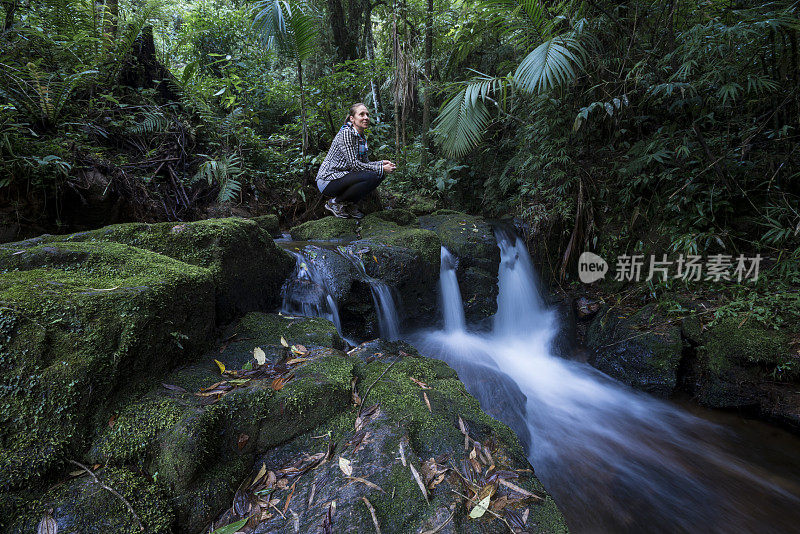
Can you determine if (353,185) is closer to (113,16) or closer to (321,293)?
(321,293)

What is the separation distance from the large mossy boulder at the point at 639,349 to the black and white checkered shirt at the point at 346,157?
3779mm

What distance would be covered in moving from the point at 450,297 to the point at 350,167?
243 cm

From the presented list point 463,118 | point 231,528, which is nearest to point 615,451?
point 231,528

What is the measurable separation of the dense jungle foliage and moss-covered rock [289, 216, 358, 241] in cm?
109

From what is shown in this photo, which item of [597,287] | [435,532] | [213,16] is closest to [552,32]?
[597,287]

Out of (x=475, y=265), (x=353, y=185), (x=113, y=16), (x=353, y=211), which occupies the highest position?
(x=113, y=16)

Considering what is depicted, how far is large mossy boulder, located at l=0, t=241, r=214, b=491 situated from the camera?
130cm

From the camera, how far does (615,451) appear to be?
114 inches

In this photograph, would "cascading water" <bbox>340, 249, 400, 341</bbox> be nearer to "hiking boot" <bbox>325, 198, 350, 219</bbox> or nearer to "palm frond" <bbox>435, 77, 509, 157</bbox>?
"hiking boot" <bbox>325, 198, 350, 219</bbox>

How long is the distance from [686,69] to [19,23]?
8092mm

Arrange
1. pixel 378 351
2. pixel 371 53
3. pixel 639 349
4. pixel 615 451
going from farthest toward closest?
pixel 371 53 → pixel 639 349 → pixel 615 451 → pixel 378 351

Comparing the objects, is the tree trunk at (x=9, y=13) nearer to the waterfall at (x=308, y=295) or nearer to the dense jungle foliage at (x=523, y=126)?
the dense jungle foliage at (x=523, y=126)

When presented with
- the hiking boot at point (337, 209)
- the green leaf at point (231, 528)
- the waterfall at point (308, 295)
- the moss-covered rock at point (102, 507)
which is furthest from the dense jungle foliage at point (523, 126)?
the green leaf at point (231, 528)

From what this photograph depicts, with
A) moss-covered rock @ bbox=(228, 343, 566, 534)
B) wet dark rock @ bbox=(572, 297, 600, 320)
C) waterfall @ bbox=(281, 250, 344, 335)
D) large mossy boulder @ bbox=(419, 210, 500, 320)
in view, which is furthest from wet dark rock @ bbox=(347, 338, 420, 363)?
wet dark rock @ bbox=(572, 297, 600, 320)
